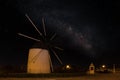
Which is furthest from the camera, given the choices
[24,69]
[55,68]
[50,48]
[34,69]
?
[55,68]

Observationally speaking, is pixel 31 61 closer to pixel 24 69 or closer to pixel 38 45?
pixel 38 45

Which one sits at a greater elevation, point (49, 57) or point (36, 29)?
point (36, 29)

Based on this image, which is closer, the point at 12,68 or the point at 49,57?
the point at 49,57

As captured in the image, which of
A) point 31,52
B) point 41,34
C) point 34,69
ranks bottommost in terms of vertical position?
point 34,69

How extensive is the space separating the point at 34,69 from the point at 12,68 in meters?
14.3

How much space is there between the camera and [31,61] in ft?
176

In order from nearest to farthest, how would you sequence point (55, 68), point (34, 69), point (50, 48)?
point (34, 69) < point (50, 48) < point (55, 68)

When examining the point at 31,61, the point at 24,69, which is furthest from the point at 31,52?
the point at 24,69

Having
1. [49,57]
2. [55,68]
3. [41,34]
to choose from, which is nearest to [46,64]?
[49,57]

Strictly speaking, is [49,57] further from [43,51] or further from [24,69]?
[24,69]

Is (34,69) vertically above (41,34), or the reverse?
(41,34)

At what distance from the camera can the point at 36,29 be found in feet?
184

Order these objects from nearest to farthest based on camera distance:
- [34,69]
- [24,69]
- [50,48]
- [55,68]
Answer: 1. [34,69]
2. [50,48]
3. [24,69]
4. [55,68]

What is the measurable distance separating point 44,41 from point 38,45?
225 centimetres
